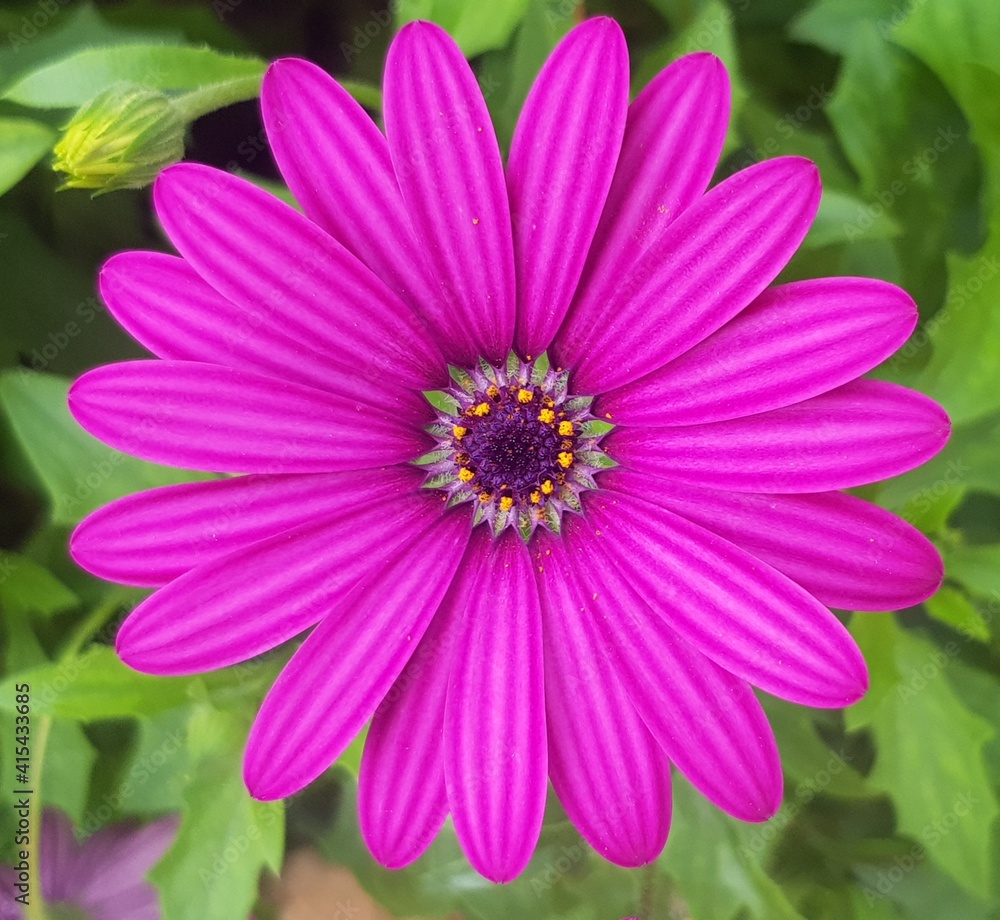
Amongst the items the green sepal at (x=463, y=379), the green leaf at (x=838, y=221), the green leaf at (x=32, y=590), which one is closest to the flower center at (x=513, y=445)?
the green sepal at (x=463, y=379)

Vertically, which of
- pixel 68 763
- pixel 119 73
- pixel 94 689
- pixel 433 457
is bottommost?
pixel 68 763

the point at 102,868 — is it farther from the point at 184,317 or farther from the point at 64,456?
the point at 184,317

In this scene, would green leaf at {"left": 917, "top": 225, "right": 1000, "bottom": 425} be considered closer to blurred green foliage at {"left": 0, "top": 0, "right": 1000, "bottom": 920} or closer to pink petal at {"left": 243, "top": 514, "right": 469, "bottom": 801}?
blurred green foliage at {"left": 0, "top": 0, "right": 1000, "bottom": 920}

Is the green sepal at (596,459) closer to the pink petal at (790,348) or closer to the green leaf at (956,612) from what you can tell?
the pink petal at (790,348)

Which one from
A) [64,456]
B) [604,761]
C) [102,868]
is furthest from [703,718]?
[102,868]

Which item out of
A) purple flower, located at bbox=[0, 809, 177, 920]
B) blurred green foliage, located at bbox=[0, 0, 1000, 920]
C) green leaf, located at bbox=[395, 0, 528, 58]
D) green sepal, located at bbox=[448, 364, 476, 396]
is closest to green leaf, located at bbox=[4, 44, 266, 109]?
blurred green foliage, located at bbox=[0, 0, 1000, 920]
